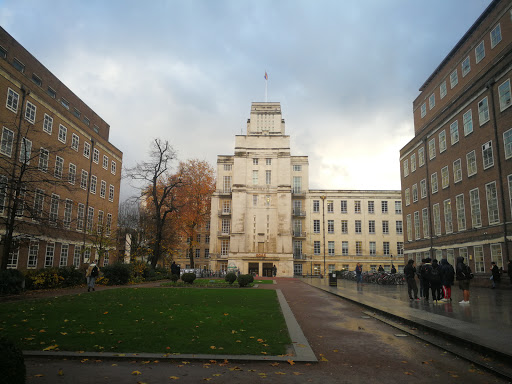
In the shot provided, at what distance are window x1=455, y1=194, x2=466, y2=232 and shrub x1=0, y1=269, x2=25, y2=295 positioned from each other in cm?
3020

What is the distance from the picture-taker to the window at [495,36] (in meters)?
27.7

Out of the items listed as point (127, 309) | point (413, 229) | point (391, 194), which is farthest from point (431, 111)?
point (127, 309)

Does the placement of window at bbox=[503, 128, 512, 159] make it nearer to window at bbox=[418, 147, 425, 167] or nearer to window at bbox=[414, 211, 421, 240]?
window at bbox=[418, 147, 425, 167]

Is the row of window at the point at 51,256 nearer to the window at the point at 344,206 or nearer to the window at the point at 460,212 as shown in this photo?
the window at the point at 460,212

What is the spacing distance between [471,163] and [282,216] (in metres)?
36.0

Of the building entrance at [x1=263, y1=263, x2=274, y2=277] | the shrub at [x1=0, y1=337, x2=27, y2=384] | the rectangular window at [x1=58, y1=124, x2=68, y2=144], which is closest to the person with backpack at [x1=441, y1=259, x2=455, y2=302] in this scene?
the shrub at [x1=0, y1=337, x2=27, y2=384]

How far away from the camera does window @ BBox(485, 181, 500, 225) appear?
25.3 meters

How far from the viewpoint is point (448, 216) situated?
106 feet

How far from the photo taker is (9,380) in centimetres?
339

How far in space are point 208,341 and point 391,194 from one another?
64952 millimetres

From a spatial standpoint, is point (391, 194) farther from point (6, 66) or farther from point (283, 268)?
point (6, 66)

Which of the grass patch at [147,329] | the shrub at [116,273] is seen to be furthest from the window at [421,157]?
the grass patch at [147,329]

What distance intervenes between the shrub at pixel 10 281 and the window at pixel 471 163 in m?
30.1

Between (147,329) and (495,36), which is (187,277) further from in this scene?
(495,36)
